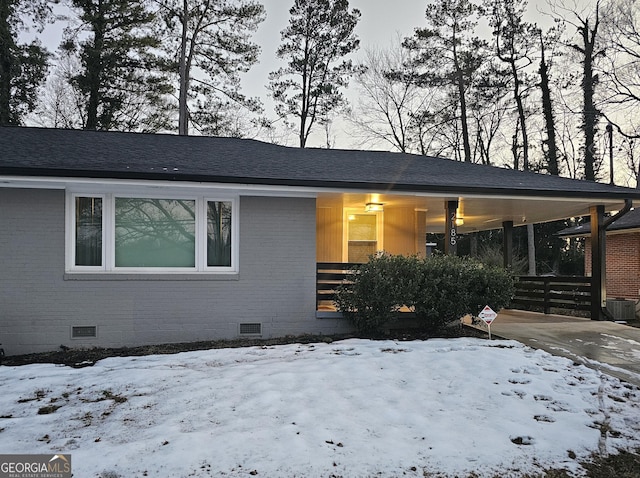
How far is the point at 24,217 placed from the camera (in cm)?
707

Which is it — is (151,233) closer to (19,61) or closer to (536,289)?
(536,289)

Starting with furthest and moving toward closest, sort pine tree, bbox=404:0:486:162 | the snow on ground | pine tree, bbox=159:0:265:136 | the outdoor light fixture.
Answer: pine tree, bbox=404:0:486:162 < pine tree, bbox=159:0:265:136 < the outdoor light fixture < the snow on ground

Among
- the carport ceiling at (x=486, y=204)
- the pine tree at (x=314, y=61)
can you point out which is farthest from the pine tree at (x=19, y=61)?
the carport ceiling at (x=486, y=204)

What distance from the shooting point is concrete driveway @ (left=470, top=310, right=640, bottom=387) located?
19.5 feet

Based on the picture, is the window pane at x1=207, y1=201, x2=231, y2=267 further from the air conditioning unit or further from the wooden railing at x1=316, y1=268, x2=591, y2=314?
the air conditioning unit

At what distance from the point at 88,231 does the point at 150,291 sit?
1300 mm

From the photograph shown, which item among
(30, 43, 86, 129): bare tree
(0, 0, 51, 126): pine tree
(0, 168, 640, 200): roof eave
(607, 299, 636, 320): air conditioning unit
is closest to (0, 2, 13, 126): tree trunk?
(0, 0, 51, 126): pine tree

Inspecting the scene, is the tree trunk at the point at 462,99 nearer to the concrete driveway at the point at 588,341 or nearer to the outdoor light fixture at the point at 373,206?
the outdoor light fixture at the point at 373,206

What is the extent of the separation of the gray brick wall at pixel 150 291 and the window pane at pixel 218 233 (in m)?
0.24

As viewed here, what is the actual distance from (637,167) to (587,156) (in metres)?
2.51

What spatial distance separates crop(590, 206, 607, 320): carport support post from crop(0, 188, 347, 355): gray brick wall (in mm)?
5306

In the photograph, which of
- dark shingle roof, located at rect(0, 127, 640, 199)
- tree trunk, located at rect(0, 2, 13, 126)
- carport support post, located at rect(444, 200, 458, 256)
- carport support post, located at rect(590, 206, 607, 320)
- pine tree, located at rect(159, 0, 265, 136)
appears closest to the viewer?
dark shingle roof, located at rect(0, 127, 640, 199)

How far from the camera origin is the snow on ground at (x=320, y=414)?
342 cm

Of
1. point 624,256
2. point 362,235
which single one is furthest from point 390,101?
point 362,235
